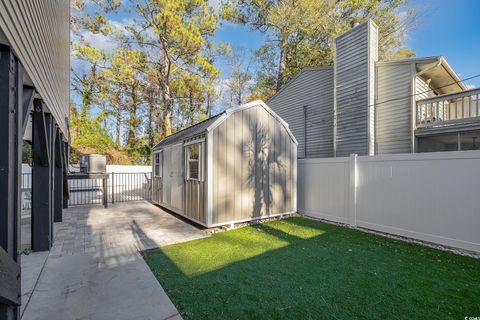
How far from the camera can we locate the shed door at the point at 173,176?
677cm

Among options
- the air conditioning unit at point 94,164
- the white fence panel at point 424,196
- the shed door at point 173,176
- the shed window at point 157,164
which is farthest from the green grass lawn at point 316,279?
the air conditioning unit at point 94,164

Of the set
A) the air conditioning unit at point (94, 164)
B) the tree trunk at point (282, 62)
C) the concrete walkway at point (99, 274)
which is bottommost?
the concrete walkway at point (99, 274)

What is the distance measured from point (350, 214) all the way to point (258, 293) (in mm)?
3781

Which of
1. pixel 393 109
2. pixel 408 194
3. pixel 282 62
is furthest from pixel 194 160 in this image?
pixel 282 62

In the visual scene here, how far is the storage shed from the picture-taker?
5.45 meters

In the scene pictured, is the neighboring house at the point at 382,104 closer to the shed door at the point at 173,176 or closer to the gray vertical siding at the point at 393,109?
the gray vertical siding at the point at 393,109

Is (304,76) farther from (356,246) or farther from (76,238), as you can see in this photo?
(76,238)

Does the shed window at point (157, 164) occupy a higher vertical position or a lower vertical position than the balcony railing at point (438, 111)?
lower

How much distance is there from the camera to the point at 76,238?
4.91 metres

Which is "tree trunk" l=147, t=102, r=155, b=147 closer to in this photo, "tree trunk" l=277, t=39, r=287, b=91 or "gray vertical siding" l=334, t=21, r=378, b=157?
"tree trunk" l=277, t=39, r=287, b=91

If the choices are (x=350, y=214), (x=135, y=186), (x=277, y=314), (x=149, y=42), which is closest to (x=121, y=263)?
(x=277, y=314)

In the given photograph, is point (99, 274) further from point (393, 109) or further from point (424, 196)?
point (393, 109)

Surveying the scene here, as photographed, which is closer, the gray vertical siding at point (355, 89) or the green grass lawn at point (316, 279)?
the green grass lawn at point (316, 279)

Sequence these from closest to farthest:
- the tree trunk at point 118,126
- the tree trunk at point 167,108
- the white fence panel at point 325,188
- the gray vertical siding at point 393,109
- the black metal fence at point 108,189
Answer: the white fence panel at point 325,188, the gray vertical siding at point 393,109, the black metal fence at point 108,189, the tree trunk at point 167,108, the tree trunk at point 118,126
